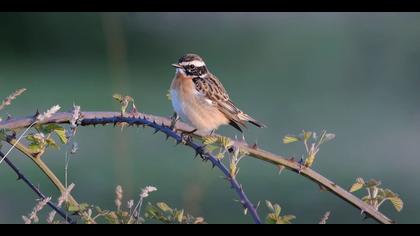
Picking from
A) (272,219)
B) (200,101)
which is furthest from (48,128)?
(200,101)

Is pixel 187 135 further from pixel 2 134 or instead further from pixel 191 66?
pixel 191 66

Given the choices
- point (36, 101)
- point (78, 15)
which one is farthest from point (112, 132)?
point (78, 15)

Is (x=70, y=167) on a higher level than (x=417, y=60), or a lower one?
lower

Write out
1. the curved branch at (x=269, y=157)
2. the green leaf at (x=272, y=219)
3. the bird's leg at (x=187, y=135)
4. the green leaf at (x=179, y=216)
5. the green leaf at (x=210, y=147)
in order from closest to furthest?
the green leaf at (x=272, y=219)
the green leaf at (x=179, y=216)
the curved branch at (x=269, y=157)
the green leaf at (x=210, y=147)
the bird's leg at (x=187, y=135)

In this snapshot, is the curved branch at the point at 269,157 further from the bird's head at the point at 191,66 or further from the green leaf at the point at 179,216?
the bird's head at the point at 191,66

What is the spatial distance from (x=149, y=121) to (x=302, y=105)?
6.55m


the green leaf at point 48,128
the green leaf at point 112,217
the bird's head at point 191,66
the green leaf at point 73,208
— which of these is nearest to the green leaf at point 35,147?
the green leaf at point 48,128

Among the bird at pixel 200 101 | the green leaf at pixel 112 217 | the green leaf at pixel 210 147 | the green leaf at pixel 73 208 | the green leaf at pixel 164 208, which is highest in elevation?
the bird at pixel 200 101

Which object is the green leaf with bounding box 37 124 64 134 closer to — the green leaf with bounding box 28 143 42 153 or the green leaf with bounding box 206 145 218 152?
the green leaf with bounding box 28 143 42 153

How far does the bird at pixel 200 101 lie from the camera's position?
14.6 ft

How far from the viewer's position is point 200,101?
4.61 m

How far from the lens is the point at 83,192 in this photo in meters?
7.09

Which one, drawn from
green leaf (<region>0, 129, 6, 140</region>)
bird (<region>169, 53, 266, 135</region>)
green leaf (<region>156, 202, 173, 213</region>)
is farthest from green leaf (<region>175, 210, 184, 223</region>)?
bird (<region>169, 53, 266, 135</region>)
